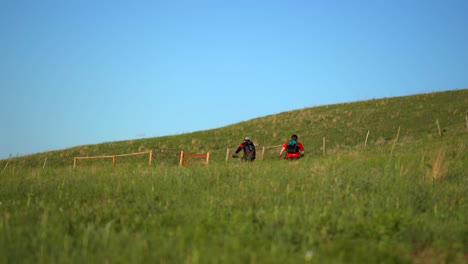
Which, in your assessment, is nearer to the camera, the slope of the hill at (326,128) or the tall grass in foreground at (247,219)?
the tall grass in foreground at (247,219)

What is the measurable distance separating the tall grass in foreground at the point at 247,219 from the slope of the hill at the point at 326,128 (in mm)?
22740

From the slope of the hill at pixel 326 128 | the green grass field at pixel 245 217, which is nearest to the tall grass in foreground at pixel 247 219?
the green grass field at pixel 245 217

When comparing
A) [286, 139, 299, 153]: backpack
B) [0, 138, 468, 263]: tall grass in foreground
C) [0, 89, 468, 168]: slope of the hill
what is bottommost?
[0, 138, 468, 263]: tall grass in foreground

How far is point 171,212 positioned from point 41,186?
4.83 m

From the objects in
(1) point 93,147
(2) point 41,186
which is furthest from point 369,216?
(1) point 93,147

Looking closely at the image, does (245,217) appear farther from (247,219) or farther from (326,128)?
(326,128)

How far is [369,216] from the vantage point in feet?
22.9

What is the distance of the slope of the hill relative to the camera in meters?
37.8

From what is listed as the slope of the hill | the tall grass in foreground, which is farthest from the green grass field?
the slope of the hill

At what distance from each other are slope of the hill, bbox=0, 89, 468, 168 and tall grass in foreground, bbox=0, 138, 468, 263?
22.7 m

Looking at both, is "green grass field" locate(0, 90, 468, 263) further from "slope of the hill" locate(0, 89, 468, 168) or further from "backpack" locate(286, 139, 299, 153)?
"slope of the hill" locate(0, 89, 468, 168)

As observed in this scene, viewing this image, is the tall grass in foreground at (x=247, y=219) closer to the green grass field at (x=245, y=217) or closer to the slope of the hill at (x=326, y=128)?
the green grass field at (x=245, y=217)

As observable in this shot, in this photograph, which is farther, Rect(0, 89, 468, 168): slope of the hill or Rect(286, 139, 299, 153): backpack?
Rect(0, 89, 468, 168): slope of the hill

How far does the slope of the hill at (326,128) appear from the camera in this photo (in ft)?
124
